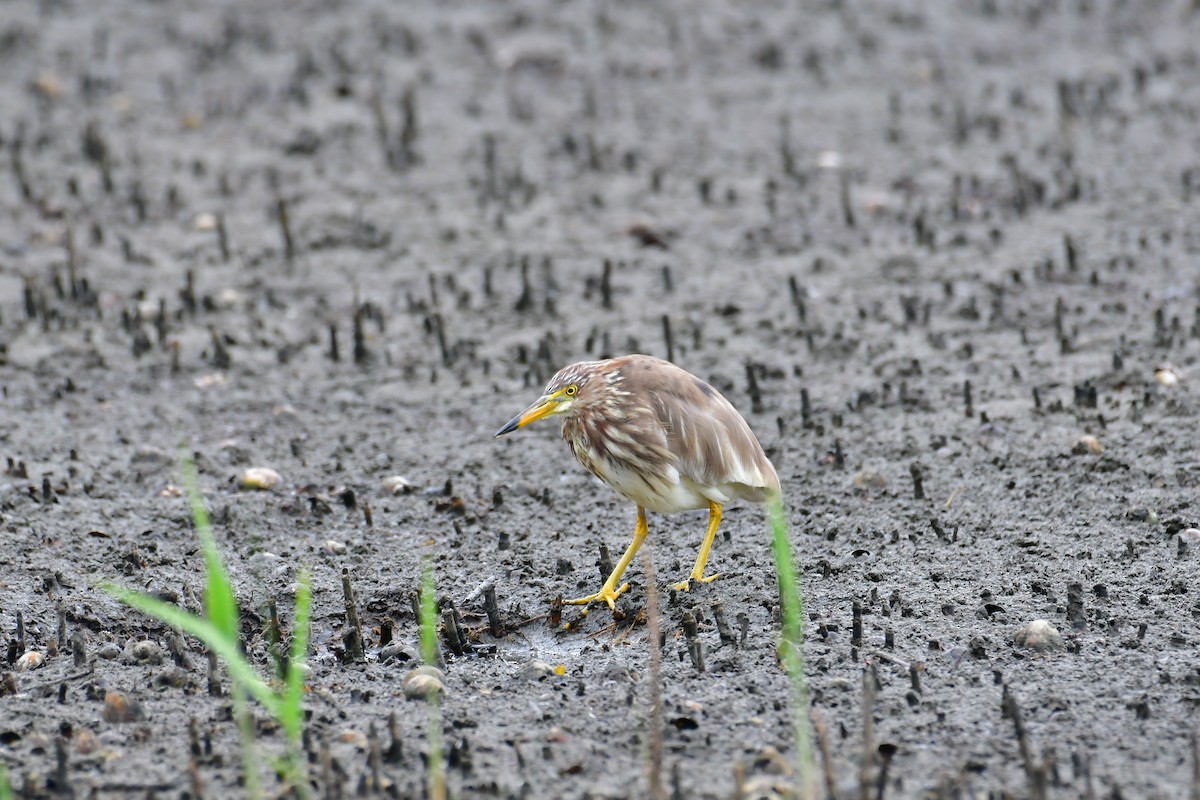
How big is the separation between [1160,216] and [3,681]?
718 centimetres

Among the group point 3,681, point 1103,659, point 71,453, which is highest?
point 71,453

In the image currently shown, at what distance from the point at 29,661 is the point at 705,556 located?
249 cm

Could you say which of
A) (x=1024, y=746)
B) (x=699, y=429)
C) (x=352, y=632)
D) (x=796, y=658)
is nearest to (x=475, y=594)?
(x=352, y=632)

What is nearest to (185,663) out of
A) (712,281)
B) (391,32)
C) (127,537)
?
(127,537)

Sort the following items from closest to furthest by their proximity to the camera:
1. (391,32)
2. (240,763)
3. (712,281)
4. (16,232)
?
(240,763), (712,281), (16,232), (391,32)

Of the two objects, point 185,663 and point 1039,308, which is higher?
point 1039,308

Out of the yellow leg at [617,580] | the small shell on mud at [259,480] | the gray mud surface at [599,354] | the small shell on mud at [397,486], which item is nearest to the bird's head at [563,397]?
the yellow leg at [617,580]

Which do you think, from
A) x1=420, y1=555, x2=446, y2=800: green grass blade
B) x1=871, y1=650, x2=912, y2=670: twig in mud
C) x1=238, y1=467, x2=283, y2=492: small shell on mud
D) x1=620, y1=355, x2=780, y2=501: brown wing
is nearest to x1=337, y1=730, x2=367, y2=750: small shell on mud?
x1=420, y1=555, x2=446, y2=800: green grass blade

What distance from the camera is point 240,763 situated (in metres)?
4.27

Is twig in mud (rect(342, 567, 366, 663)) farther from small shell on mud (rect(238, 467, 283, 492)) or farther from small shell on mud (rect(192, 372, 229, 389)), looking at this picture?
small shell on mud (rect(192, 372, 229, 389))

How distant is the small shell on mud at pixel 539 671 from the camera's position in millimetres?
4887

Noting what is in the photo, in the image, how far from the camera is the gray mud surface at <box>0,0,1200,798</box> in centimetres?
455

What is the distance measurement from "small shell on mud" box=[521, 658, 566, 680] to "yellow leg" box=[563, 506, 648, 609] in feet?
1.69

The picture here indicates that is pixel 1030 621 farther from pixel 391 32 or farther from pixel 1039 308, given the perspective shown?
pixel 391 32
